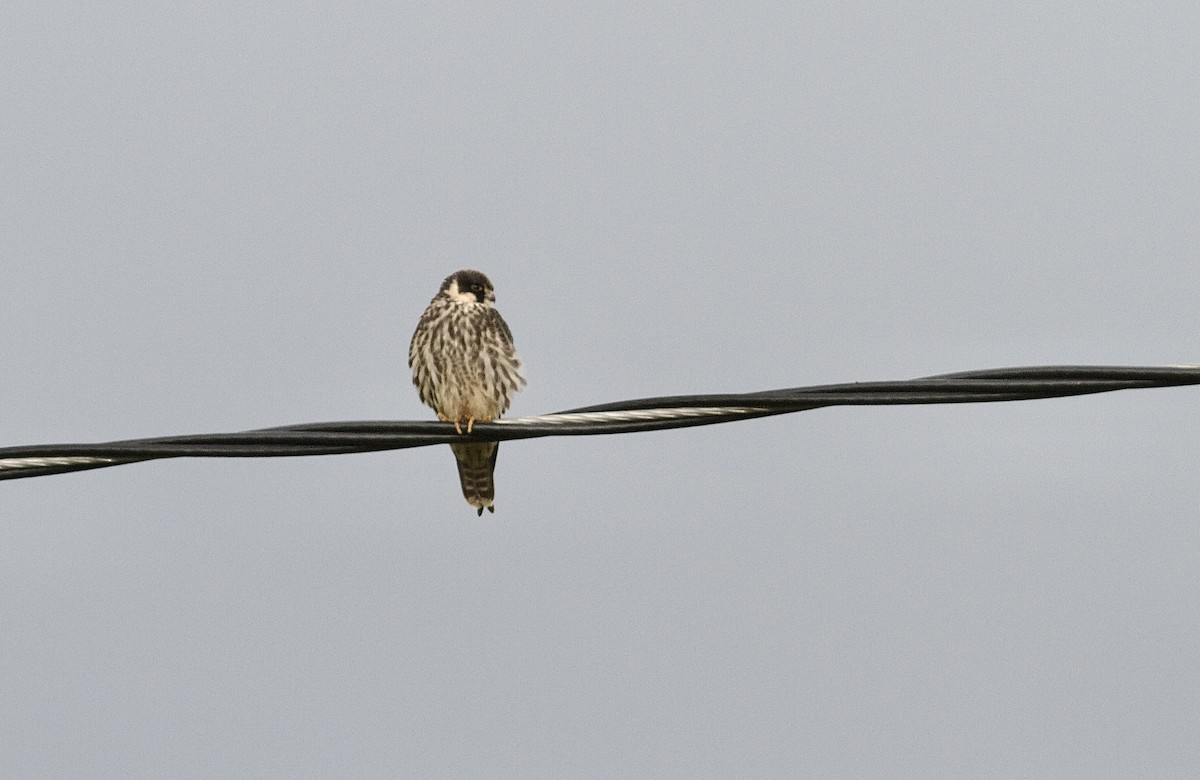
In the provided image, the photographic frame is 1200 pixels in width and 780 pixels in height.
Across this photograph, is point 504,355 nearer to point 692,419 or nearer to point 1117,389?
point 692,419

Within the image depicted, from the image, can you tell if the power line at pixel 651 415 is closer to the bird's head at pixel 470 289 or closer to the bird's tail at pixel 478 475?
the bird's tail at pixel 478 475

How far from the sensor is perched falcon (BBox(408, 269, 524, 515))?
9.81m

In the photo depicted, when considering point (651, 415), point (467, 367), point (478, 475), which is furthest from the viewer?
point (478, 475)

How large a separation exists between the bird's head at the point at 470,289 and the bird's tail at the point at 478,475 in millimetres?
840

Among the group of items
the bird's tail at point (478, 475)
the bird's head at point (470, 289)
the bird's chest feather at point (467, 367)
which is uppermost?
the bird's head at point (470, 289)

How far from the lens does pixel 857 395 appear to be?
607 cm

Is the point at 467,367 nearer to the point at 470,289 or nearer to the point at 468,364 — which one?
the point at 468,364

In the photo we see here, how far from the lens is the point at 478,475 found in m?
10.1

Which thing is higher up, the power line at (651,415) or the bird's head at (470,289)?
the bird's head at (470,289)

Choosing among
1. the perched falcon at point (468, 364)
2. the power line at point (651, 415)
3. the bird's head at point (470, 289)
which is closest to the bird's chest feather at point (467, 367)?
the perched falcon at point (468, 364)

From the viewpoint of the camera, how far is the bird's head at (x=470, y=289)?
10219 mm

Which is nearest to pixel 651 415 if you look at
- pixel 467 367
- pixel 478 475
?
pixel 467 367

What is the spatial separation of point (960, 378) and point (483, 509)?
4.62 meters

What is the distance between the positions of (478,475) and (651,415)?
4.01 meters
